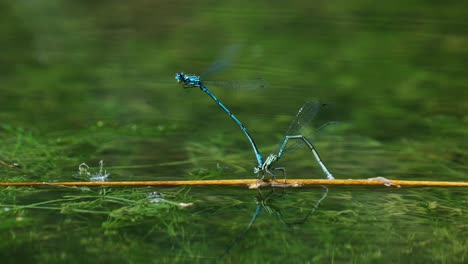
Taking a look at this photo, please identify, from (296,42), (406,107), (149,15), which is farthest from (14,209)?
(149,15)

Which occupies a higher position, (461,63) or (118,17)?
(118,17)

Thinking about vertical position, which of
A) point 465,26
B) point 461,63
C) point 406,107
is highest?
point 465,26

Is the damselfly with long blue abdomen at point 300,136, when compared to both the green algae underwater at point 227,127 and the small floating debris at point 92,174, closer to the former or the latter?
the green algae underwater at point 227,127

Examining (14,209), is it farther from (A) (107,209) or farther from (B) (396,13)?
(B) (396,13)

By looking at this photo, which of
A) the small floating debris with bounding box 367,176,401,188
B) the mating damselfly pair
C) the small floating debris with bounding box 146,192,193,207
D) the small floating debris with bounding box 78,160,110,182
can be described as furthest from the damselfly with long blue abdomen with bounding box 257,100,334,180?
the small floating debris with bounding box 78,160,110,182

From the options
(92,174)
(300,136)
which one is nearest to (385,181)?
(300,136)

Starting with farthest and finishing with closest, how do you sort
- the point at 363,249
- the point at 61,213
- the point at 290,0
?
1. the point at 290,0
2. the point at 61,213
3. the point at 363,249

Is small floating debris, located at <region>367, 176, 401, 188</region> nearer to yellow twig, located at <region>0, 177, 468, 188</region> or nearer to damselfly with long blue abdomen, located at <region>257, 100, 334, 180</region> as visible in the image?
yellow twig, located at <region>0, 177, 468, 188</region>
